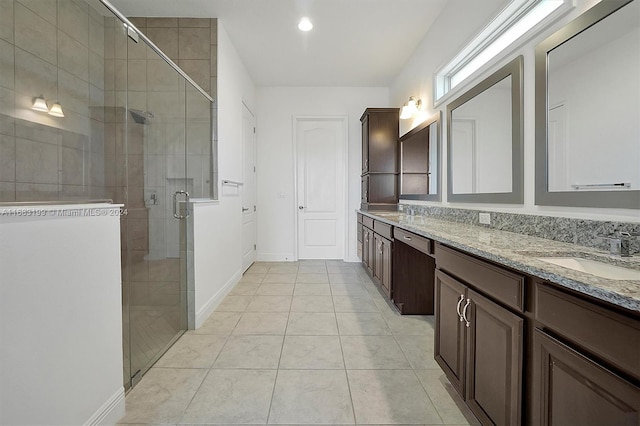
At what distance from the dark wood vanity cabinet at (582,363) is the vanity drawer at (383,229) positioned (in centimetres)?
185

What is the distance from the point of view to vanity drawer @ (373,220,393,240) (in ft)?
9.11

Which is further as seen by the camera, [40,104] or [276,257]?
[276,257]

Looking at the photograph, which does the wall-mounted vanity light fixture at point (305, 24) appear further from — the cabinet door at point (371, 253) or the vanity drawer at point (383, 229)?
the cabinet door at point (371, 253)

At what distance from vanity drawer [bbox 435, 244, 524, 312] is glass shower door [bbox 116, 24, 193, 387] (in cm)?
176

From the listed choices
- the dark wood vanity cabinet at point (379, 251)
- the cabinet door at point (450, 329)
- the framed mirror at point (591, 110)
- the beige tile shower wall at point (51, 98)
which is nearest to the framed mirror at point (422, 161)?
the dark wood vanity cabinet at point (379, 251)

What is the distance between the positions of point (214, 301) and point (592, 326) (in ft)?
9.08

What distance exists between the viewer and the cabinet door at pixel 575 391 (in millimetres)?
660

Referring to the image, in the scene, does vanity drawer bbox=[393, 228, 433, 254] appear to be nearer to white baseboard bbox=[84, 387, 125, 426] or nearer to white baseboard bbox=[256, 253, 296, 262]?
white baseboard bbox=[84, 387, 125, 426]

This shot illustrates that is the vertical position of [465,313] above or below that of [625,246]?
below

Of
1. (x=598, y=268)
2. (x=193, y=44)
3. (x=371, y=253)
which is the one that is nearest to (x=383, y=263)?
(x=371, y=253)

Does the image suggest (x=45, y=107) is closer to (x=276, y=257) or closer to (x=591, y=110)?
(x=591, y=110)

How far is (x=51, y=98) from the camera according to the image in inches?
53.0

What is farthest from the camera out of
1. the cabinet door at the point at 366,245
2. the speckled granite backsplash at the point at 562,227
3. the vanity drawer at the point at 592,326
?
the cabinet door at the point at 366,245

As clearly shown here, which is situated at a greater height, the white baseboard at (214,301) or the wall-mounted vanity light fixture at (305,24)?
the wall-mounted vanity light fixture at (305,24)
